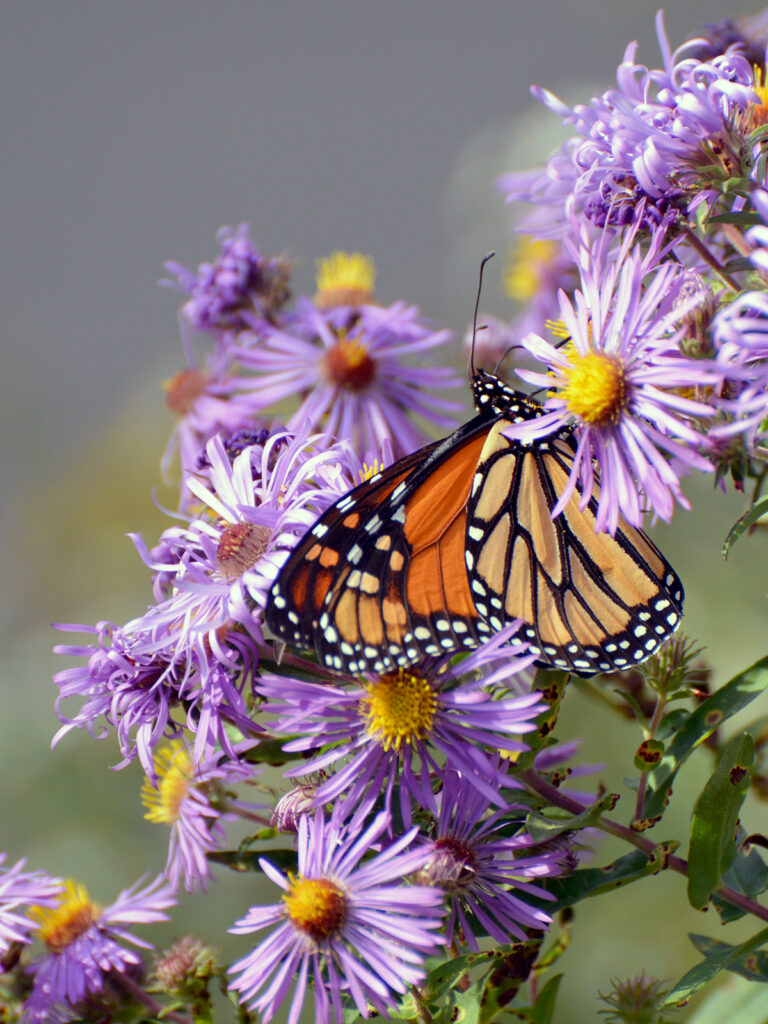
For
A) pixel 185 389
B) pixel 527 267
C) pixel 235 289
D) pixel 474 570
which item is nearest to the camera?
pixel 474 570

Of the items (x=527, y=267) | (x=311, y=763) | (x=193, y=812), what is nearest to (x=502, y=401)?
(x=311, y=763)

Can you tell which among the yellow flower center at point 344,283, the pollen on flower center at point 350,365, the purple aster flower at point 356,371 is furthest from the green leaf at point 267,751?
the yellow flower center at point 344,283

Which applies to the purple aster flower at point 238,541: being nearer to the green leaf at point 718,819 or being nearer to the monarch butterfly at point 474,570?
the monarch butterfly at point 474,570

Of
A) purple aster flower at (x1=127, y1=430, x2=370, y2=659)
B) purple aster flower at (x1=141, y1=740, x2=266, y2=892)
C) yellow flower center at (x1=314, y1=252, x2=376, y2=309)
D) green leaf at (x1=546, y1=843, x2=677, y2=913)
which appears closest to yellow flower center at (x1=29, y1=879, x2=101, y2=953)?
purple aster flower at (x1=141, y1=740, x2=266, y2=892)

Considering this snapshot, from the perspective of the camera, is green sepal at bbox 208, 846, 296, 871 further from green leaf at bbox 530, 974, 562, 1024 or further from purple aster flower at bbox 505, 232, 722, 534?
purple aster flower at bbox 505, 232, 722, 534

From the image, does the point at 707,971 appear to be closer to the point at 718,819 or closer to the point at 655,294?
the point at 718,819
